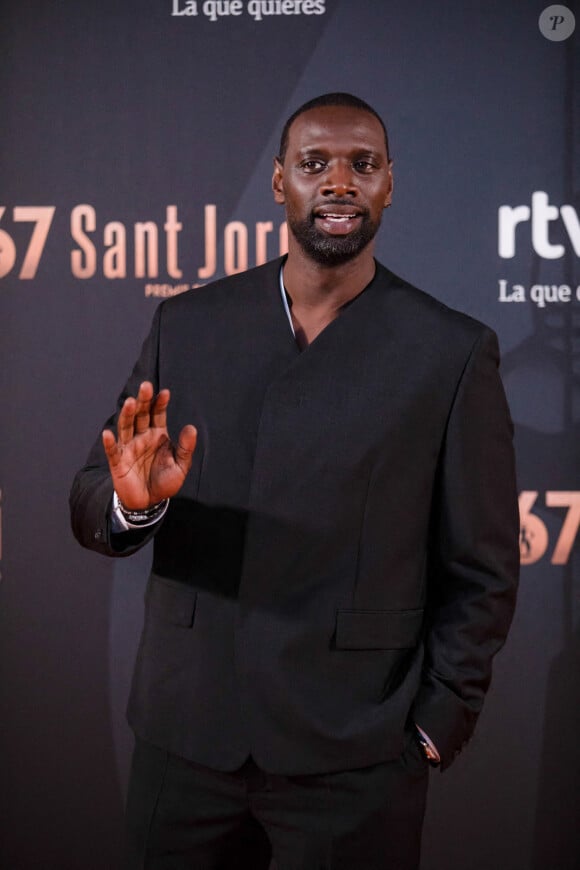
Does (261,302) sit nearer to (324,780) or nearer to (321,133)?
(321,133)

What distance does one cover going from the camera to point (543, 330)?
2686 millimetres

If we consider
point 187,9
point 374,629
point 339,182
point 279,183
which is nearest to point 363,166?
point 339,182

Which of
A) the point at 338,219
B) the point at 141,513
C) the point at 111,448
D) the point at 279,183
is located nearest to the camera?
the point at 111,448

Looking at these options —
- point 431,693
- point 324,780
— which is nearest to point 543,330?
point 431,693

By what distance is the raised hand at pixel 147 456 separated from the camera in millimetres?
1479

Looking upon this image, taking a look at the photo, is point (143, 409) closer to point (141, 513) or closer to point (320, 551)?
point (141, 513)

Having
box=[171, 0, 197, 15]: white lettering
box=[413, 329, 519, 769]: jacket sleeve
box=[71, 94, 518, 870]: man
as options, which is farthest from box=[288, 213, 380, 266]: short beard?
box=[171, 0, 197, 15]: white lettering

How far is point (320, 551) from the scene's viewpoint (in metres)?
1.59

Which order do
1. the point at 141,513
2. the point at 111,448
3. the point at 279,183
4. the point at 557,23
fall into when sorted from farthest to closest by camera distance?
the point at 557,23 < the point at 279,183 < the point at 141,513 < the point at 111,448

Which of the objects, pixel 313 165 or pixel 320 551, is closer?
pixel 320 551

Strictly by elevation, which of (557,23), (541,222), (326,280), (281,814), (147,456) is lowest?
(281,814)

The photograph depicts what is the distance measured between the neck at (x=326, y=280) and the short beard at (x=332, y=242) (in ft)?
0.05

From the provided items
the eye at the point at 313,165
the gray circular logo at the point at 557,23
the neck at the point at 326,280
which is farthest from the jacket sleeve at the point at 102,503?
the gray circular logo at the point at 557,23

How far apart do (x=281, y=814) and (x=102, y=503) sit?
0.59 meters
